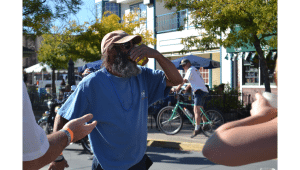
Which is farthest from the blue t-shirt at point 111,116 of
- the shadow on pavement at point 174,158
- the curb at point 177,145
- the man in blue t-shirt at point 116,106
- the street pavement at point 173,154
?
the curb at point 177,145

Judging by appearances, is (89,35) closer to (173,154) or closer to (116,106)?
(173,154)

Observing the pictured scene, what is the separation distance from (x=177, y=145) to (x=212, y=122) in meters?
1.09

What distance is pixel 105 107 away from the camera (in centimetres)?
228

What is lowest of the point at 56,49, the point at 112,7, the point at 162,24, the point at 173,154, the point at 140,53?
the point at 173,154

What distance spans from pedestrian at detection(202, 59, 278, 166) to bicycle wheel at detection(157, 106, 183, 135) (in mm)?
7038

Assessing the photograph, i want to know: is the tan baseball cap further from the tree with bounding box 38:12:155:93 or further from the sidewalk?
the tree with bounding box 38:12:155:93

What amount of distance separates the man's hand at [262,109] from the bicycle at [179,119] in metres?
6.53

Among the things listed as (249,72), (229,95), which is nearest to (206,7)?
(229,95)

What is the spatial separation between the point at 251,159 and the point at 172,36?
55.9 feet

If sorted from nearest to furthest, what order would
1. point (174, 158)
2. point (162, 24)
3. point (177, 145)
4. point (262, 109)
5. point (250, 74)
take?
point (262, 109) → point (174, 158) → point (177, 145) → point (250, 74) → point (162, 24)

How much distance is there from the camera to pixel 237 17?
7969mm

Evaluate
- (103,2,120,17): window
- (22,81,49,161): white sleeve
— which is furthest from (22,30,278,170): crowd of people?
(103,2,120,17): window

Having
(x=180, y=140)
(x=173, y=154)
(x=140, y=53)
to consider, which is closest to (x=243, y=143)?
(x=140, y=53)

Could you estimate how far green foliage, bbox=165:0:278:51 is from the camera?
22.9ft
